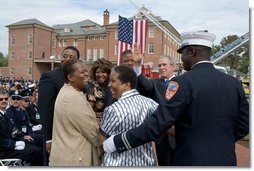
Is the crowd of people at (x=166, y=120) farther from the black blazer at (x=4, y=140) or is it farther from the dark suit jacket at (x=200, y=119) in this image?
the black blazer at (x=4, y=140)

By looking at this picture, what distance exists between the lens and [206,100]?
2018 millimetres

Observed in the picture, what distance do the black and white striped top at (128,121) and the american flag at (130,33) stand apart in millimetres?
5471

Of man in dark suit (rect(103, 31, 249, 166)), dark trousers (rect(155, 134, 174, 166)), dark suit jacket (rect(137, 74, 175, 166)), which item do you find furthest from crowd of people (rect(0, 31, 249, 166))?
dark trousers (rect(155, 134, 174, 166))

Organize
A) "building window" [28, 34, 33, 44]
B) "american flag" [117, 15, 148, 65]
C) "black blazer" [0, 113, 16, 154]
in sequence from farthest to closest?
"building window" [28, 34, 33, 44] → "american flag" [117, 15, 148, 65] → "black blazer" [0, 113, 16, 154]

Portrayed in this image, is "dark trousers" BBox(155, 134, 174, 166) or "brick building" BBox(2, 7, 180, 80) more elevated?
"brick building" BBox(2, 7, 180, 80)

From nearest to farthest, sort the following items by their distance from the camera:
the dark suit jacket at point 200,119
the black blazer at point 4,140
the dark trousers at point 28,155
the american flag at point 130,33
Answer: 1. the dark suit jacket at point 200,119
2. the black blazer at point 4,140
3. the dark trousers at point 28,155
4. the american flag at point 130,33

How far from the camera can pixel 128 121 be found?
2107 millimetres

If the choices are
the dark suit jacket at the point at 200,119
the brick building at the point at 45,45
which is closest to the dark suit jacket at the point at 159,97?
the dark suit jacket at the point at 200,119

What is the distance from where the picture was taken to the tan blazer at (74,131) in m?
2.46

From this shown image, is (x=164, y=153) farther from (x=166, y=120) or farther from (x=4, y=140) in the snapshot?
(x=4, y=140)

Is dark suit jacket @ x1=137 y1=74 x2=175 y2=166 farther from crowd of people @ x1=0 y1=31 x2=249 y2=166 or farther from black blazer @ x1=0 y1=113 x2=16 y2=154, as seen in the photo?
black blazer @ x1=0 y1=113 x2=16 y2=154

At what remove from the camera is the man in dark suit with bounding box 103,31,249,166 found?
1975 millimetres

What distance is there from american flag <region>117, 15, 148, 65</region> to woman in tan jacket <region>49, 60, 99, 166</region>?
518 cm

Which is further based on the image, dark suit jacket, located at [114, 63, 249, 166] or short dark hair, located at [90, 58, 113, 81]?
short dark hair, located at [90, 58, 113, 81]
